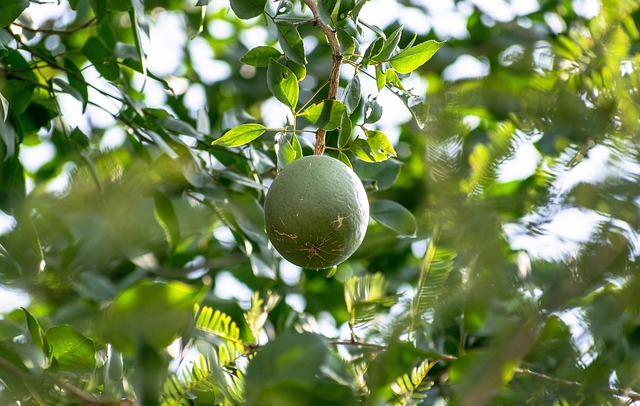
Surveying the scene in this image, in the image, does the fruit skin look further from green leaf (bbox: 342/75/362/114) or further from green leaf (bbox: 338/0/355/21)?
green leaf (bbox: 338/0/355/21)

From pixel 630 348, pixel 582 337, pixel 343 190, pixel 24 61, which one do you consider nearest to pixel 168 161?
pixel 24 61

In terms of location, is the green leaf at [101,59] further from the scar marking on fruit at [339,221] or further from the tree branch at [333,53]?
the scar marking on fruit at [339,221]

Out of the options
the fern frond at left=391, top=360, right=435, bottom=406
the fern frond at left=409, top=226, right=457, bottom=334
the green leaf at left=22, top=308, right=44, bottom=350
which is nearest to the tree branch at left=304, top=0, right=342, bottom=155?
the fern frond at left=409, top=226, right=457, bottom=334

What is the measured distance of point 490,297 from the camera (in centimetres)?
73

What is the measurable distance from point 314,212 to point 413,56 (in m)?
0.29

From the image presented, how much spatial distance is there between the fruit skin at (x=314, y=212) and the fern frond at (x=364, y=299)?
26cm

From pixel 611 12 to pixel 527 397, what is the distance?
41cm

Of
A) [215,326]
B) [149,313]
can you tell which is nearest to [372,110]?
[215,326]

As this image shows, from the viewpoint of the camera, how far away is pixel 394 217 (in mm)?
1686

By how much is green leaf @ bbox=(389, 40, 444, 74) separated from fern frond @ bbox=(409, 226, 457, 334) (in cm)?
33

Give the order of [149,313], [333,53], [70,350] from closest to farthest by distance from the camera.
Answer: [149,313], [70,350], [333,53]

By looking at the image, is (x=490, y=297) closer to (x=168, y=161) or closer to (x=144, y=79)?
(x=168, y=161)

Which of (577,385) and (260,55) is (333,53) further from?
(577,385)

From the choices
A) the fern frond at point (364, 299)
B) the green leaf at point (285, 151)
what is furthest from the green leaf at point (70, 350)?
the fern frond at point (364, 299)
